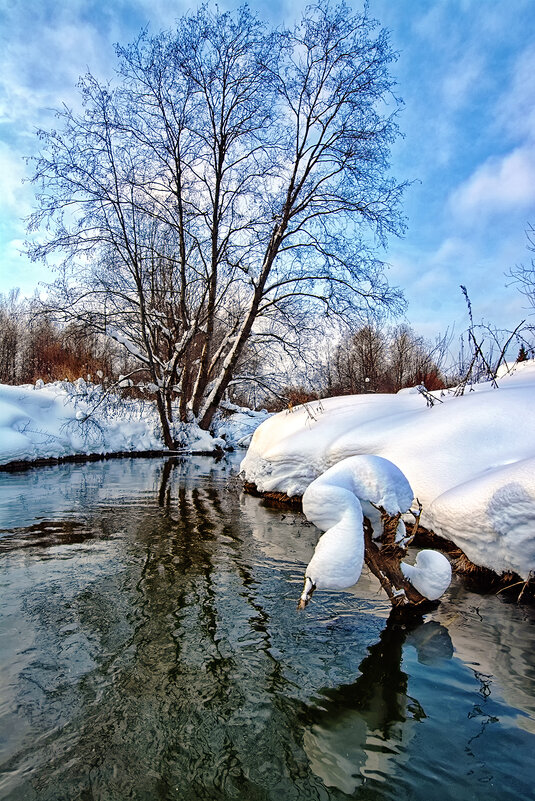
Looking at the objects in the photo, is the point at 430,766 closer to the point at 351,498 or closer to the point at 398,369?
the point at 351,498

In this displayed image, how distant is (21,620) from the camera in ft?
10.8

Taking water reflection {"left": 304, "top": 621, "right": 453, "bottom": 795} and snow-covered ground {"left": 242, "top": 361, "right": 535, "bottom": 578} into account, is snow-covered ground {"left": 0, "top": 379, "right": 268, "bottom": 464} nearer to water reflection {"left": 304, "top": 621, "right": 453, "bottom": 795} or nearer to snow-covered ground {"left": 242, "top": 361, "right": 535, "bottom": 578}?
snow-covered ground {"left": 242, "top": 361, "right": 535, "bottom": 578}

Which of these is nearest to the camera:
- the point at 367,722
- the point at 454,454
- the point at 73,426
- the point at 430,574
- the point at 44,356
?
the point at 367,722

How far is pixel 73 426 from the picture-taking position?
14.8 metres

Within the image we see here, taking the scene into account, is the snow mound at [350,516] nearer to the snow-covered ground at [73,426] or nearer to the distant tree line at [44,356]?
the snow-covered ground at [73,426]

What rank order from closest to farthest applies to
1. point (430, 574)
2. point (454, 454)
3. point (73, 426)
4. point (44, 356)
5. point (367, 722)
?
1. point (367, 722)
2. point (430, 574)
3. point (454, 454)
4. point (73, 426)
5. point (44, 356)

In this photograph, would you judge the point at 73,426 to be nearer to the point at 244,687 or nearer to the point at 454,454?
the point at 454,454

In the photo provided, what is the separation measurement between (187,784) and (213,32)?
16827mm

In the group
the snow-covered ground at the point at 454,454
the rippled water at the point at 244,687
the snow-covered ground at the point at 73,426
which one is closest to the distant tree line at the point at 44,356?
the snow-covered ground at the point at 73,426

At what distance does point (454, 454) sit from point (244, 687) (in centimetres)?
324

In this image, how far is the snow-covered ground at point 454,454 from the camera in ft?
11.4

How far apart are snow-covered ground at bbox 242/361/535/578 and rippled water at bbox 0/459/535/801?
2.07 ft

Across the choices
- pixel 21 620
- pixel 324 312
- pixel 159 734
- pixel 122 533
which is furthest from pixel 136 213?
pixel 159 734

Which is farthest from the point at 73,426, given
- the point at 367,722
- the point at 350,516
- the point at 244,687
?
the point at 367,722
